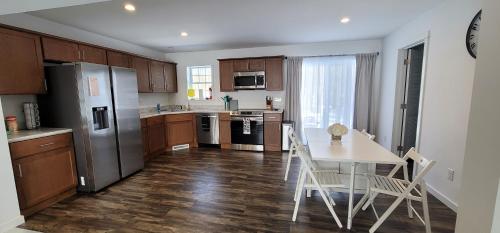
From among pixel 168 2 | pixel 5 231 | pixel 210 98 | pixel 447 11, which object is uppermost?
pixel 168 2

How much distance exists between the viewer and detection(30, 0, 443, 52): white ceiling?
2531 millimetres

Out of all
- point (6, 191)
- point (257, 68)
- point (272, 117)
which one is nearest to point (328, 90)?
point (272, 117)

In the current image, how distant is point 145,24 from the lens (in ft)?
10.5

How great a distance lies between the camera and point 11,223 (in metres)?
2.08

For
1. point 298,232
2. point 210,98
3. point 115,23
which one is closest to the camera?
point 298,232

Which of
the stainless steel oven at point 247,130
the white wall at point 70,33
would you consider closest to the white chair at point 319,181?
the stainless steel oven at point 247,130

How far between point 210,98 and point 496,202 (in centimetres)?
510

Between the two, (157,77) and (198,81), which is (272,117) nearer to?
A: (198,81)

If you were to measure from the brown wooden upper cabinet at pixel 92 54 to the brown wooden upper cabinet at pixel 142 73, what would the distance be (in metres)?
0.63

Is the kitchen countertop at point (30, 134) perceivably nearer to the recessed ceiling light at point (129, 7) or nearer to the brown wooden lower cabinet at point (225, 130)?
the recessed ceiling light at point (129, 7)

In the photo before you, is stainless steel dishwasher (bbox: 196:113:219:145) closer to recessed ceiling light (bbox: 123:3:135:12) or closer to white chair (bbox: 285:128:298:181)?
white chair (bbox: 285:128:298:181)

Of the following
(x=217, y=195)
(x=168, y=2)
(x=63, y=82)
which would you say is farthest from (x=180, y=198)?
(x=168, y=2)

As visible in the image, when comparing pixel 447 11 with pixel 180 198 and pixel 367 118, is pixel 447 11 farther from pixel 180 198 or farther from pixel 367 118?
pixel 180 198

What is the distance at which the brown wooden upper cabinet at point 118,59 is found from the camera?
3.64 metres
